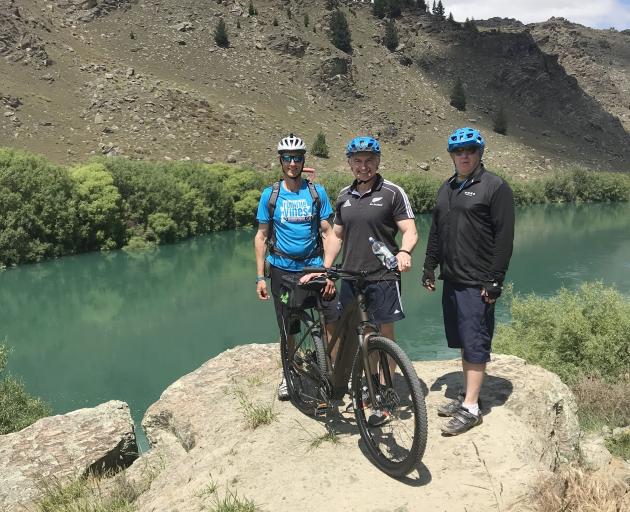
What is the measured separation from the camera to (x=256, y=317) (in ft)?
82.1

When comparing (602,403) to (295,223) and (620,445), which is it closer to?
(620,445)

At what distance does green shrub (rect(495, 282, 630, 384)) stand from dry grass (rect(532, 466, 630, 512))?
10.0 metres

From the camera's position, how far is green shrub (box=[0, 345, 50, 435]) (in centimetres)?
1240

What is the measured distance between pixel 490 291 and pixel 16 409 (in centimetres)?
1249

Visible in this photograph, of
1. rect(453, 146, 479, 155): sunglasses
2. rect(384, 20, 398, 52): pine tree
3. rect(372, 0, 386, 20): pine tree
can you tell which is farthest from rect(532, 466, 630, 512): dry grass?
rect(372, 0, 386, 20): pine tree

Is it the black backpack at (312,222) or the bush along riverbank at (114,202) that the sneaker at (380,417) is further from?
the bush along riverbank at (114,202)

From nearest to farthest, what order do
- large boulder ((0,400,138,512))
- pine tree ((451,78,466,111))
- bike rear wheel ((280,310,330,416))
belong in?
1. bike rear wheel ((280,310,330,416))
2. large boulder ((0,400,138,512))
3. pine tree ((451,78,466,111))

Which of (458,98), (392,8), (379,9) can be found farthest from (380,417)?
(392,8)

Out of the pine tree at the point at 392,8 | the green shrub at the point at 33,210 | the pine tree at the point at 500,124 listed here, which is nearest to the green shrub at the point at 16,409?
the green shrub at the point at 33,210

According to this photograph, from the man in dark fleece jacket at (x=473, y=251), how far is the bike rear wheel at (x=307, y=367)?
1.10m

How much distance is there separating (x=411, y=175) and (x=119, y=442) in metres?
52.8

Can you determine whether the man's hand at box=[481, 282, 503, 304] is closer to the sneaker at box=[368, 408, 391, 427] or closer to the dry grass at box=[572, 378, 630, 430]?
the sneaker at box=[368, 408, 391, 427]

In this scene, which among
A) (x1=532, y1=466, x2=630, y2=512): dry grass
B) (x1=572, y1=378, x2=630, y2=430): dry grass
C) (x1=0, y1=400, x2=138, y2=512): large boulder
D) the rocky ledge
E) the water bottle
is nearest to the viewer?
(x1=532, y1=466, x2=630, y2=512): dry grass

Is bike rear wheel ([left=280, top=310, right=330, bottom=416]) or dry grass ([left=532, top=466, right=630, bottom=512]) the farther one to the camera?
bike rear wheel ([left=280, top=310, right=330, bottom=416])
